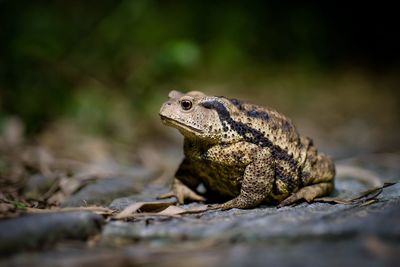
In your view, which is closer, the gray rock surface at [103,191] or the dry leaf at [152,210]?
the dry leaf at [152,210]

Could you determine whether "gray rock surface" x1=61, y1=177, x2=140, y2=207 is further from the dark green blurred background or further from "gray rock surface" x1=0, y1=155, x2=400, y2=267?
the dark green blurred background

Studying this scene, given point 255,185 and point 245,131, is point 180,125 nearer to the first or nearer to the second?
point 245,131

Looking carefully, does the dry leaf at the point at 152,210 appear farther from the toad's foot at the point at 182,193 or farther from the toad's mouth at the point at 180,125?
the toad's mouth at the point at 180,125

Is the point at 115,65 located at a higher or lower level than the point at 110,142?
higher

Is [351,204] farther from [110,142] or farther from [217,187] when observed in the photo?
[110,142]

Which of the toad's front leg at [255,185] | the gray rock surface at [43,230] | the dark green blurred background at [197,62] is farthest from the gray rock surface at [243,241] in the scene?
the dark green blurred background at [197,62]

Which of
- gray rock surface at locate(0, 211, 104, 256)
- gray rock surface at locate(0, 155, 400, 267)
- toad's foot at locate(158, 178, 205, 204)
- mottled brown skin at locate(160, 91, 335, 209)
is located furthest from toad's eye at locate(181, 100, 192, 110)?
gray rock surface at locate(0, 211, 104, 256)

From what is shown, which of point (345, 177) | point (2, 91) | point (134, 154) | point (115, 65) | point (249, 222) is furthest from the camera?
point (115, 65)

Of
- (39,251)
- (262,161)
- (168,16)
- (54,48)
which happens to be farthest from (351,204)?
(168,16)
